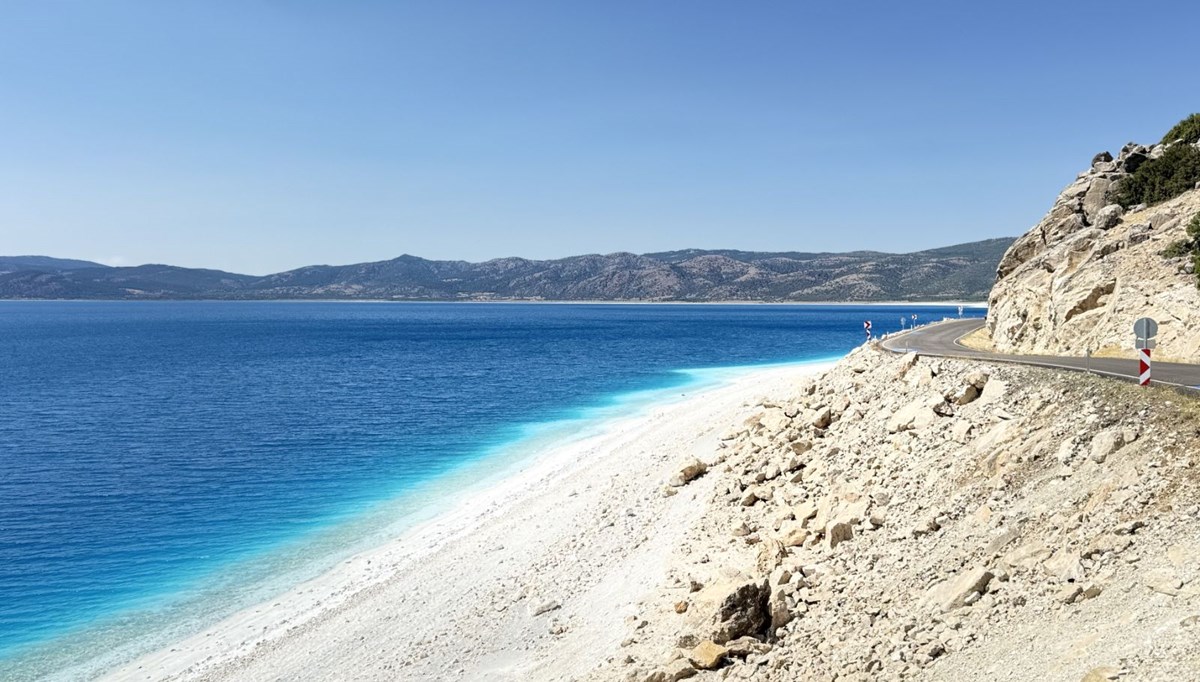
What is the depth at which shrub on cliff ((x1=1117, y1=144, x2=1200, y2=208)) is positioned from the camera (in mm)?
31438

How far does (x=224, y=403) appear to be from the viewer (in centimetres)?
5309

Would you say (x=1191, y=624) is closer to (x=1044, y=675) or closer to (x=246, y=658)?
(x=1044, y=675)

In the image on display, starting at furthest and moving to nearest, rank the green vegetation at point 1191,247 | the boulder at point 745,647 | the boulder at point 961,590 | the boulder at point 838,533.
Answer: the green vegetation at point 1191,247 → the boulder at point 838,533 → the boulder at point 745,647 → the boulder at point 961,590

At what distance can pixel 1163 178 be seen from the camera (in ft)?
106

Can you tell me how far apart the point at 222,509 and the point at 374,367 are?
50978 millimetres

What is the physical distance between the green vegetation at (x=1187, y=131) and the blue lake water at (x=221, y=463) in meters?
33.4

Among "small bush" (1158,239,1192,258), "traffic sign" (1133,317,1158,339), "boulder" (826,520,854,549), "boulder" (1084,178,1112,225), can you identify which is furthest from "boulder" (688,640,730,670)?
"boulder" (1084,178,1112,225)

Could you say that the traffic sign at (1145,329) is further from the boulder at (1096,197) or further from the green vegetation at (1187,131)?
the green vegetation at (1187,131)

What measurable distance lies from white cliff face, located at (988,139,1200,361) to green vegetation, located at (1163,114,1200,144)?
4.25 feet

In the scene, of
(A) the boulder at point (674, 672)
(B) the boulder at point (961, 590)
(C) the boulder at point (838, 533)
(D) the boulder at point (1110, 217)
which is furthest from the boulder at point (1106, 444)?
(D) the boulder at point (1110, 217)

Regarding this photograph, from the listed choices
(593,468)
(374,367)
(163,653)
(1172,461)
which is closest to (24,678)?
(163,653)

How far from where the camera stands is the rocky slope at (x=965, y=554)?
9602 mm

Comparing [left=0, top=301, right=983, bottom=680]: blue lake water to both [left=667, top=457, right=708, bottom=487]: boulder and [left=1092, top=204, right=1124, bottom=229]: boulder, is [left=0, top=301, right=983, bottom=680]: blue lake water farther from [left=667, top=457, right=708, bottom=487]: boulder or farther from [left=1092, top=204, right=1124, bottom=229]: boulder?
[left=1092, top=204, right=1124, bottom=229]: boulder

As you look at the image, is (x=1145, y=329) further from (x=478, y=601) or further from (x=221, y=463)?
(x=221, y=463)
